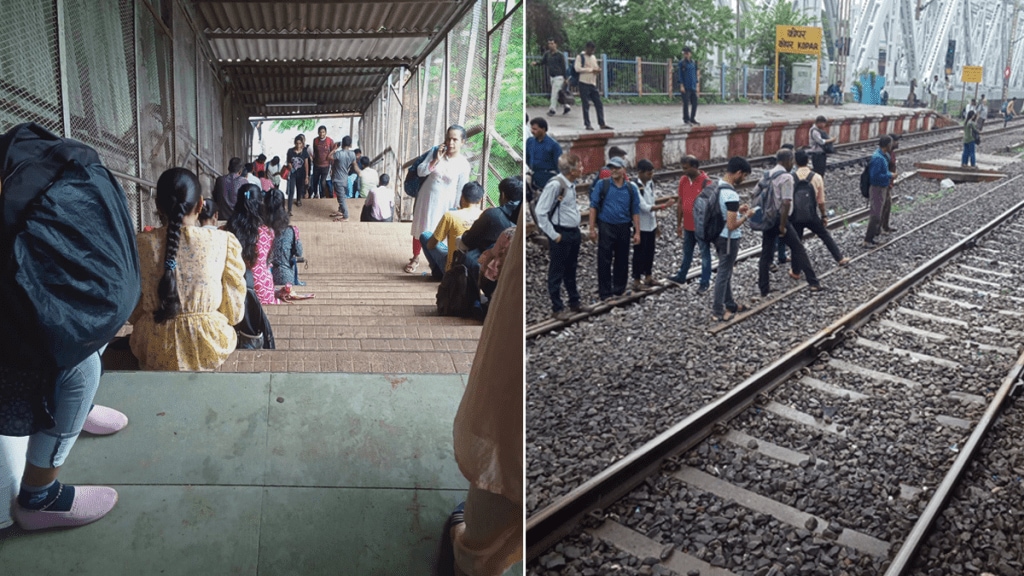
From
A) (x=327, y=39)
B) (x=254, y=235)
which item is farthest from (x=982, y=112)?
(x=327, y=39)

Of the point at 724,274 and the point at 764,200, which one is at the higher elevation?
the point at 764,200

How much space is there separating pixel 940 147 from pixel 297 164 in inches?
256

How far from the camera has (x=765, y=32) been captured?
172 centimetres

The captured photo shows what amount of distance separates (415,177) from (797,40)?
92.1 inches

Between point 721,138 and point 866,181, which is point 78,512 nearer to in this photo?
point 721,138

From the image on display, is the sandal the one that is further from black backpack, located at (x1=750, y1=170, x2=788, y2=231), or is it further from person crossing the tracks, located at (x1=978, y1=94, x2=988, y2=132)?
person crossing the tracks, located at (x1=978, y1=94, x2=988, y2=132)

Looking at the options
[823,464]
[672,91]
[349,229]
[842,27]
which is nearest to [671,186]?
[672,91]

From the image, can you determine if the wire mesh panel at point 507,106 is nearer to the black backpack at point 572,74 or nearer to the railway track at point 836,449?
the black backpack at point 572,74

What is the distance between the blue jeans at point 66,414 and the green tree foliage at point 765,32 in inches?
55.4

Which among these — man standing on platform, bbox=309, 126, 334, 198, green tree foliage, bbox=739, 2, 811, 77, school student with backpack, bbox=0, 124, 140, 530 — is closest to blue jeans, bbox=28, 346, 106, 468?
school student with backpack, bbox=0, 124, 140, 530

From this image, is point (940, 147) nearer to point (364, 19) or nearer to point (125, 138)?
point (125, 138)

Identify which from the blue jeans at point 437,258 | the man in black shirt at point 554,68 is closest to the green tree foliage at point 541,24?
the man in black shirt at point 554,68

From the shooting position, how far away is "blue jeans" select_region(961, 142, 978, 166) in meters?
2.17

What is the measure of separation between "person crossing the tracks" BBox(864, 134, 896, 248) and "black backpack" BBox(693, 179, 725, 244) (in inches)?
17.5
